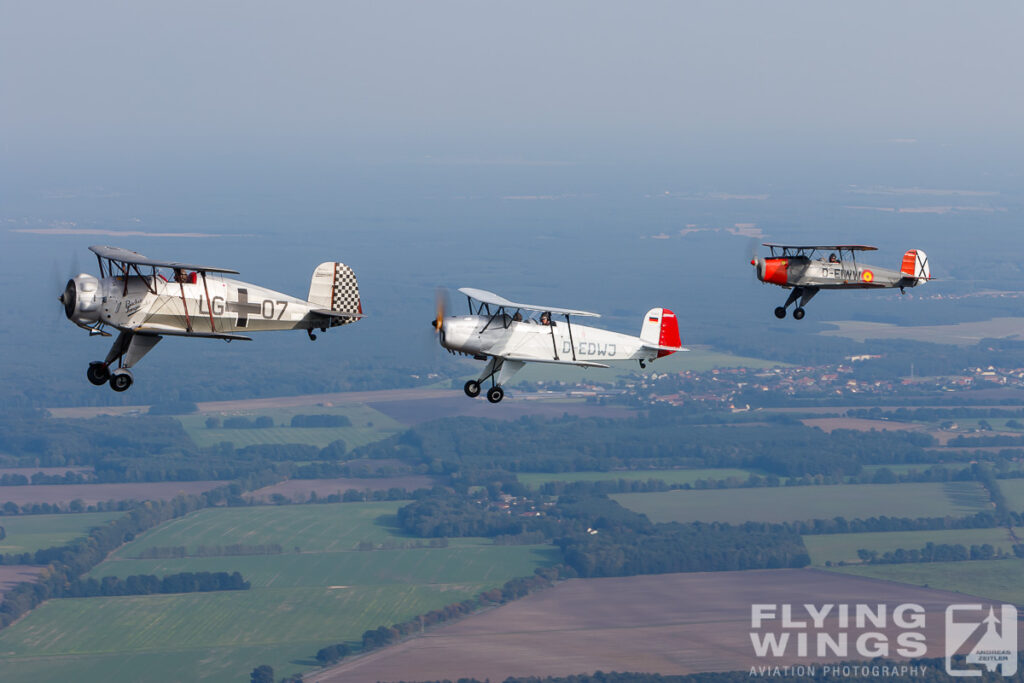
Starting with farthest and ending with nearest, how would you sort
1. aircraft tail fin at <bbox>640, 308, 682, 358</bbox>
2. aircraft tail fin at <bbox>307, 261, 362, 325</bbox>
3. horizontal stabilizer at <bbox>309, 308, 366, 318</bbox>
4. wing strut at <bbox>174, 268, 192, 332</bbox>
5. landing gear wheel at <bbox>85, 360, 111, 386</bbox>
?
aircraft tail fin at <bbox>640, 308, 682, 358</bbox> < aircraft tail fin at <bbox>307, 261, 362, 325</bbox> < horizontal stabilizer at <bbox>309, 308, 366, 318</bbox> < wing strut at <bbox>174, 268, 192, 332</bbox> < landing gear wheel at <bbox>85, 360, 111, 386</bbox>

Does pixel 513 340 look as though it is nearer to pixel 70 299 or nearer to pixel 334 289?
pixel 334 289

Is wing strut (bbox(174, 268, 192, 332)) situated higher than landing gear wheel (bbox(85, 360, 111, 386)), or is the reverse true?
wing strut (bbox(174, 268, 192, 332))

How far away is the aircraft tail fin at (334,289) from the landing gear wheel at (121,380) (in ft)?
28.7

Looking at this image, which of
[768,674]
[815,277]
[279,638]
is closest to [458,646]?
[279,638]

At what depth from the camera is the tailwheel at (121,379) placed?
5078cm

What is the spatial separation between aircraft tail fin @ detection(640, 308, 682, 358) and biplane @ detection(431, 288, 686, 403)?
1.51 meters

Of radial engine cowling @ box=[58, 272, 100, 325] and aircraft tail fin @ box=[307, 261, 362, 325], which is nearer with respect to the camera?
radial engine cowling @ box=[58, 272, 100, 325]

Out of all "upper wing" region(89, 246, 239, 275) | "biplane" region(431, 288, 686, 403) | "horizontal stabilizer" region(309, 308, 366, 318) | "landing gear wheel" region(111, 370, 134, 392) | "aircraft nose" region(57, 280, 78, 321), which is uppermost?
"upper wing" region(89, 246, 239, 275)

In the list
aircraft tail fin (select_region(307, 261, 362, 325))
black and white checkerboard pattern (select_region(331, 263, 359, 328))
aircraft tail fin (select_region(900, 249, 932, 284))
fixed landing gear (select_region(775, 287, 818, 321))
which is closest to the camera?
aircraft tail fin (select_region(307, 261, 362, 325))

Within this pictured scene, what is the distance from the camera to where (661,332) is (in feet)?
210

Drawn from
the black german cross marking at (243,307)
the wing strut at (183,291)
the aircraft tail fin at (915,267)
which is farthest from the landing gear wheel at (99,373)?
the aircraft tail fin at (915,267)

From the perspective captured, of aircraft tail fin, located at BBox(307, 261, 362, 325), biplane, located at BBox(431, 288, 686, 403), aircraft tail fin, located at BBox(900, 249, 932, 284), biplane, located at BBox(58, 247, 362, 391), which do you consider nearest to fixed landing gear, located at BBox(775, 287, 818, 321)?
aircraft tail fin, located at BBox(900, 249, 932, 284)

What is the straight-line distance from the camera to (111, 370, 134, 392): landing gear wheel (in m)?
50.8

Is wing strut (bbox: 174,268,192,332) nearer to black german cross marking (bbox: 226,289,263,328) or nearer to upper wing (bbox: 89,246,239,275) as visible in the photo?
upper wing (bbox: 89,246,239,275)
